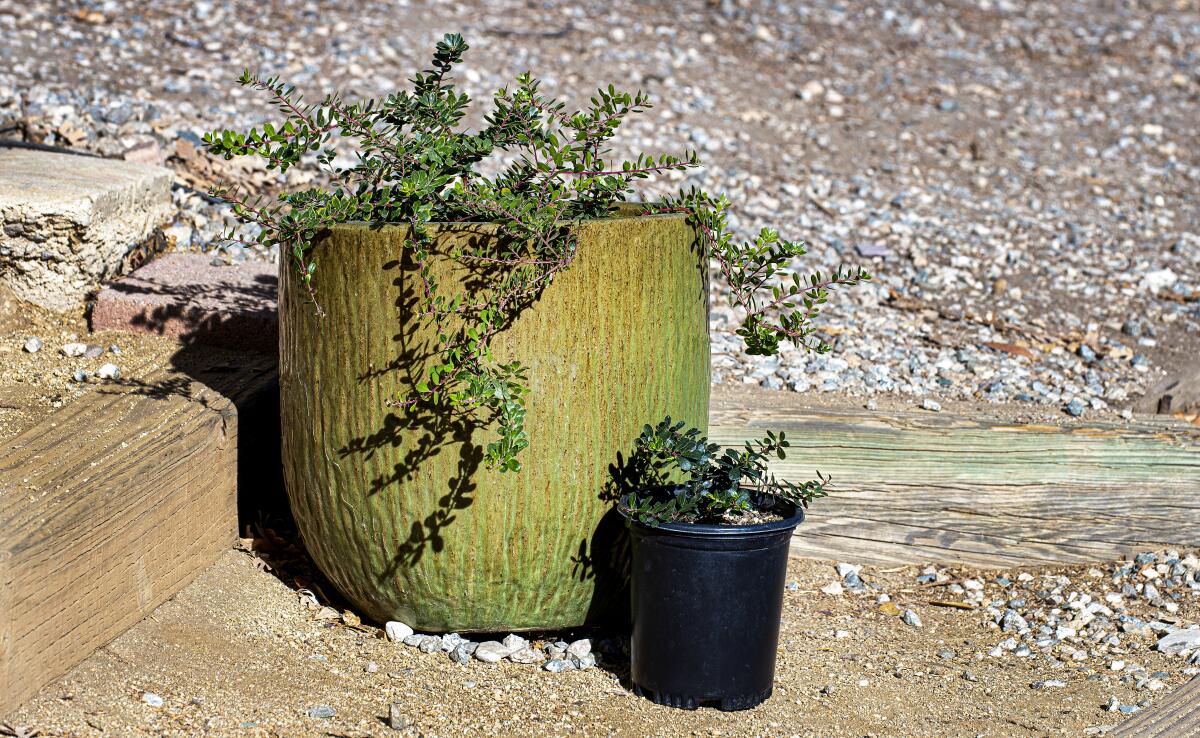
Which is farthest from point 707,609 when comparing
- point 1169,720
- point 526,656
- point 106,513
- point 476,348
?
point 106,513

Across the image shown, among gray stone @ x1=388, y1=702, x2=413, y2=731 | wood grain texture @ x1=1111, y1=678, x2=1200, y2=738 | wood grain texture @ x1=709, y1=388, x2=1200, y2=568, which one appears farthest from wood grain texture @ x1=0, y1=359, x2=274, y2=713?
wood grain texture @ x1=1111, y1=678, x2=1200, y2=738

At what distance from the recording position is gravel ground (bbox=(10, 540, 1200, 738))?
2352 mm

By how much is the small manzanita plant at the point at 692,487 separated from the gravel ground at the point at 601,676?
1.37 ft

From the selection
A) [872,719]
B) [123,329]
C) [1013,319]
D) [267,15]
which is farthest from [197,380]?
[267,15]

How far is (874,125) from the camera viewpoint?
675 cm

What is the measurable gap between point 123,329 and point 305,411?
3.45ft

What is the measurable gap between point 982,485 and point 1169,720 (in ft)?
3.21

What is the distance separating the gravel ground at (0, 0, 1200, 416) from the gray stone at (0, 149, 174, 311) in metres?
0.39

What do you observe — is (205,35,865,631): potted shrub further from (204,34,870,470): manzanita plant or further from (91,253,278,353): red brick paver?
(91,253,278,353): red brick paver

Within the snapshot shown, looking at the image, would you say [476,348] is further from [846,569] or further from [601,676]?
[846,569]

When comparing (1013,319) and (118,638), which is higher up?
(1013,319)

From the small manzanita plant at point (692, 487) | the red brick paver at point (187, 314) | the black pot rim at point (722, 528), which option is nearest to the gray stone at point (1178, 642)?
the small manzanita plant at point (692, 487)

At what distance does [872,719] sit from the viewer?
252 centimetres

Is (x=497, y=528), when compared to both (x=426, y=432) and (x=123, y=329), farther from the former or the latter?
(x=123, y=329)
